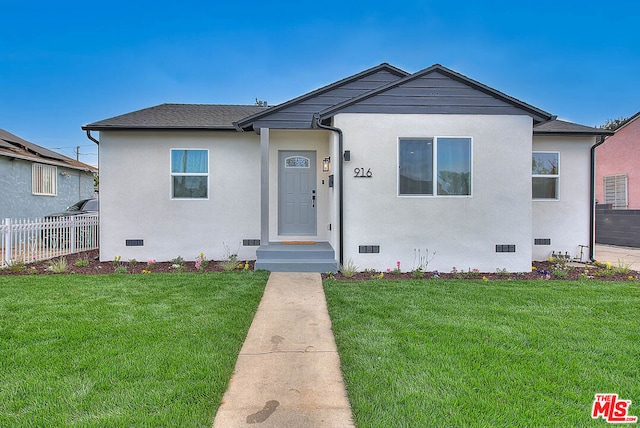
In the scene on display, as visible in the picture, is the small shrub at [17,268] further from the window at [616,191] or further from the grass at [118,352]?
the window at [616,191]

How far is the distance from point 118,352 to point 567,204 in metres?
10.2

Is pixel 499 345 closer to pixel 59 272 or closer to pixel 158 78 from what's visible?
pixel 59 272

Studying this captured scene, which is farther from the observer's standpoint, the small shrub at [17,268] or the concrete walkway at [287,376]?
the small shrub at [17,268]

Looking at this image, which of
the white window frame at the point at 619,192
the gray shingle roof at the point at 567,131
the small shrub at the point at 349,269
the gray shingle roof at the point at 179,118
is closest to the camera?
Result: the small shrub at the point at 349,269

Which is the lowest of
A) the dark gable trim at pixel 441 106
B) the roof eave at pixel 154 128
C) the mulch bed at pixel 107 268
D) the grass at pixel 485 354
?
the grass at pixel 485 354

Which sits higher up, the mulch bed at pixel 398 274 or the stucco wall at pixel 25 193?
the stucco wall at pixel 25 193

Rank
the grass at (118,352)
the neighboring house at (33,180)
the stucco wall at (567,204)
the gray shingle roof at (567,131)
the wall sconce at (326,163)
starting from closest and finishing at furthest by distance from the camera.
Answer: the grass at (118,352), the wall sconce at (326,163), the gray shingle roof at (567,131), the stucco wall at (567,204), the neighboring house at (33,180)

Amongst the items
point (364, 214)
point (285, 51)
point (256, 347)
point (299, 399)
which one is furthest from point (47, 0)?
point (299, 399)

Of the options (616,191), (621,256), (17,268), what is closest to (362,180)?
(17,268)

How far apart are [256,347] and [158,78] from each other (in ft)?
53.1

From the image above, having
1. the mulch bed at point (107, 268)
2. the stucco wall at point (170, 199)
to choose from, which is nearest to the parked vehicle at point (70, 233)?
the mulch bed at point (107, 268)

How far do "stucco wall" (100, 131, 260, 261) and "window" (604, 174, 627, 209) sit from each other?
14262mm

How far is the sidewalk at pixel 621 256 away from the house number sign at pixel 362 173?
666cm

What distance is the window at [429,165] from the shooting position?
24.0 ft
